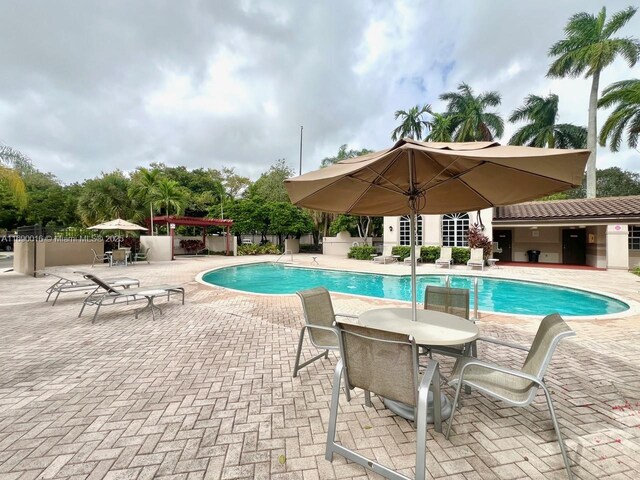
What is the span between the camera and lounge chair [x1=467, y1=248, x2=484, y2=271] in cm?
1480

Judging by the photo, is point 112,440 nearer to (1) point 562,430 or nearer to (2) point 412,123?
(1) point 562,430

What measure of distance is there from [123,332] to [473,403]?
17.4ft

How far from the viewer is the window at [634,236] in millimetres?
14719

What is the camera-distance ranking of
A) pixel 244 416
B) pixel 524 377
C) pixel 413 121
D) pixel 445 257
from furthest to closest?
pixel 413 121
pixel 445 257
pixel 244 416
pixel 524 377

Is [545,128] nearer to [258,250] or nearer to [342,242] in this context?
[342,242]

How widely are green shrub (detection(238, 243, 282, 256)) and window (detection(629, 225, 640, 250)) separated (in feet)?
75.0

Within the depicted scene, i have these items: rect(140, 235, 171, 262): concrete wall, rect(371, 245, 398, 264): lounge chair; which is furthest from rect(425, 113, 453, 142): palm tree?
rect(140, 235, 171, 262): concrete wall

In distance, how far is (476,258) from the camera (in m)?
15.3

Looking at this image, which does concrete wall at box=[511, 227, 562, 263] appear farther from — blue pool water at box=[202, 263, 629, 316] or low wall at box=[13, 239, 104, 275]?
low wall at box=[13, 239, 104, 275]

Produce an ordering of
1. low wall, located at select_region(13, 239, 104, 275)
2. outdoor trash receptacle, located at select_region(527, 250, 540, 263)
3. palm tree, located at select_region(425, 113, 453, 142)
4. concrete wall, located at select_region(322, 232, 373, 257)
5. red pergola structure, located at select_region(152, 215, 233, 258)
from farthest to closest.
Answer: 1. concrete wall, located at select_region(322, 232, 373, 257)
2. palm tree, located at select_region(425, 113, 453, 142)
3. red pergola structure, located at select_region(152, 215, 233, 258)
4. outdoor trash receptacle, located at select_region(527, 250, 540, 263)
5. low wall, located at select_region(13, 239, 104, 275)

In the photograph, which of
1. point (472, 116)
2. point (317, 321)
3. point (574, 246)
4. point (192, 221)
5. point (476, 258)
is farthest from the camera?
point (472, 116)

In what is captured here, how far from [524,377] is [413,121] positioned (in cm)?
2734

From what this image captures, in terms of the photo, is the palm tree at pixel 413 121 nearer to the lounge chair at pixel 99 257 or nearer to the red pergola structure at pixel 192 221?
the red pergola structure at pixel 192 221

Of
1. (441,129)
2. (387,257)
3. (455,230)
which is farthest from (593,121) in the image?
Result: (387,257)
